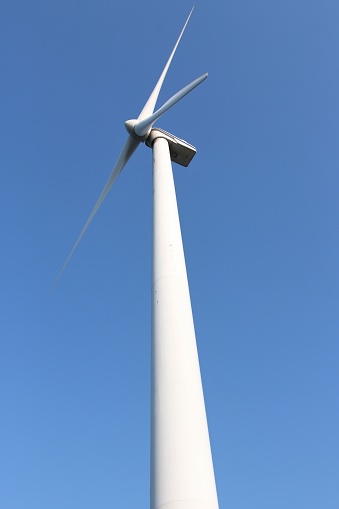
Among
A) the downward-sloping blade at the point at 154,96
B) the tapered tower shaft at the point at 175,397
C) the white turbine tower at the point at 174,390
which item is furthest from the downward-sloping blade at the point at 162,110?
the tapered tower shaft at the point at 175,397

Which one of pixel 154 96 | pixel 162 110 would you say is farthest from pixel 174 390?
pixel 154 96

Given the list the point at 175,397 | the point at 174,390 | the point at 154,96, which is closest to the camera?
the point at 175,397

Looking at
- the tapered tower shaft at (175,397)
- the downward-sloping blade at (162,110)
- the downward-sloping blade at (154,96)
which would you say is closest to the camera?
the tapered tower shaft at (175,397)

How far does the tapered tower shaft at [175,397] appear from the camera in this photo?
6.30 m

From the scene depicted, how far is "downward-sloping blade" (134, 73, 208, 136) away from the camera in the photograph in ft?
53.6

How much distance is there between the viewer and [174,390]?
746 centimetres

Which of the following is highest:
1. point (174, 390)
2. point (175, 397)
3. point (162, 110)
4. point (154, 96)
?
point (154, 96)

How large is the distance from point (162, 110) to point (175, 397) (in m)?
12.1

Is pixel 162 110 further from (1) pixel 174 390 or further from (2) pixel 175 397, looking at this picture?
(2) pixel 175 397

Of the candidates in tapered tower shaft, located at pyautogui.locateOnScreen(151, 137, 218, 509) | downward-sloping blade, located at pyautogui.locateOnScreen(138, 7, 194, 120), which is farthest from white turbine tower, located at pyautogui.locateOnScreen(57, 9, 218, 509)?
downward-sloping blade, located at pyautogui.locateOnScreen(138, 7, 194, 120)

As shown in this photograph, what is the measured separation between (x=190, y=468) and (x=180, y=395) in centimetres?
124

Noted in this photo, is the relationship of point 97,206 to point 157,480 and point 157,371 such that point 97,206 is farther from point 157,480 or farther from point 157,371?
point 157,480

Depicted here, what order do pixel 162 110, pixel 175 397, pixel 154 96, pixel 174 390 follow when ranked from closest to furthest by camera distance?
1. pixel 175 397
2. pixel 174 390
3. pixel 162 110
4. pixel 154 96

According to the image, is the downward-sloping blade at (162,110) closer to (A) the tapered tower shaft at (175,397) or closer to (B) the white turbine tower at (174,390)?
(B) the white turbine tower at (174,390)
